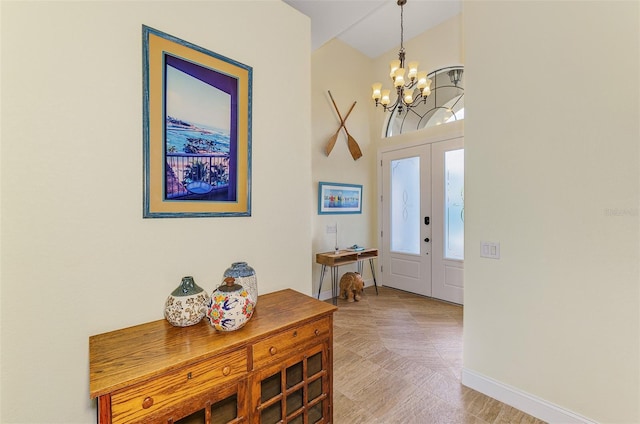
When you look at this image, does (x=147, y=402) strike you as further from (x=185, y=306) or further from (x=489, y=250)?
(x=489, y=250)

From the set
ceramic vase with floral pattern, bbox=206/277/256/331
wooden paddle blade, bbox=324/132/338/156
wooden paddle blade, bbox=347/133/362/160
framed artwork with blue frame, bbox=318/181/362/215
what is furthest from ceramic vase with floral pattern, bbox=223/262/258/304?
wooden paddle blade, bbox=347/133/362/160

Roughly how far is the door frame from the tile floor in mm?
1526

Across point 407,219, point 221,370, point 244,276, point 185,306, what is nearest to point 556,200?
point 244,276

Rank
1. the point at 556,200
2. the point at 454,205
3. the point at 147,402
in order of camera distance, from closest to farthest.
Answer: the point at 147,402
the point at 556,200
the point at 454,205

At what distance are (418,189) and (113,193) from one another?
3.94 metres

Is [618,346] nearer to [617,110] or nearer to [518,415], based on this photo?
[518,415]

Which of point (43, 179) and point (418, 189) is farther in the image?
point (418, 189)

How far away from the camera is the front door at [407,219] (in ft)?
13.7

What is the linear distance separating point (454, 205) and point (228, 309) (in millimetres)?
3595

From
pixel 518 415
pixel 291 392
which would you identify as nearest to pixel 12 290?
pixel 291 392

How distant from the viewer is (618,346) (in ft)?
4.88

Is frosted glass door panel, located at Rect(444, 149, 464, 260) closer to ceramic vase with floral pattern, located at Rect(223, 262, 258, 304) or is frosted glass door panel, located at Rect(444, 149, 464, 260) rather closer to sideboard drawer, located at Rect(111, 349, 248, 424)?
ceramic vase with floral pattern, located at Rect(223, 262, 258, 304)

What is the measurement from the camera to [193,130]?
1.53 meters

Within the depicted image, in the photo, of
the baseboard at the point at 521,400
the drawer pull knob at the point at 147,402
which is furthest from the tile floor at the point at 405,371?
the drawer pull knob at the point at 147,402
